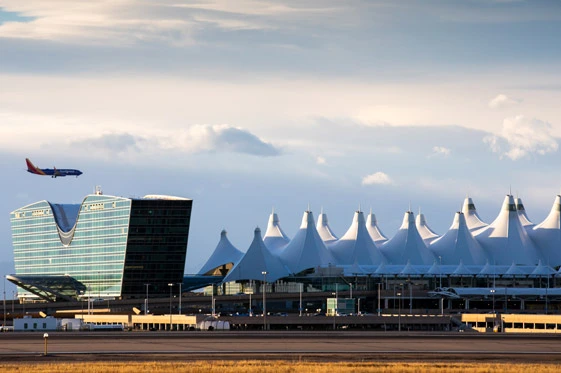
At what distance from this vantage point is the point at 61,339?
85688 mm

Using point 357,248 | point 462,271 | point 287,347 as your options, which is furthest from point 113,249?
point 287,347

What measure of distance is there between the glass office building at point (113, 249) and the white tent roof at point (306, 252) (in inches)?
812

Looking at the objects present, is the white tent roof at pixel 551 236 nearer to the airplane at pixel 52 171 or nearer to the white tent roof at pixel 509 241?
the white tent roof at pixel 509 241

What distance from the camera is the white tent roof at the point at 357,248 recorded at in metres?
189

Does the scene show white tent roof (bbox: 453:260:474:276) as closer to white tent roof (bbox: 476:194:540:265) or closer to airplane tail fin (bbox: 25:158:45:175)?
white tent roof (bbox: 476:194:540:265)

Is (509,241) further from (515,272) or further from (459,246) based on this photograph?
(515,272)

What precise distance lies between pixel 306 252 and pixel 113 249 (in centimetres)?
3092

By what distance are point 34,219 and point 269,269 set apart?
43143mm

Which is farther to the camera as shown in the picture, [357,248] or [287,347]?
[357,248]

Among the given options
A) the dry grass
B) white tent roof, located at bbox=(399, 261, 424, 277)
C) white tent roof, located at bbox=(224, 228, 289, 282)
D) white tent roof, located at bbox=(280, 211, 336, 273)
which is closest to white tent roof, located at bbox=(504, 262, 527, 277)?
white tent roof, located at bbox=(399, 261, 424, 277)

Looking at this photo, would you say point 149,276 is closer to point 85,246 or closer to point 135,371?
point 85,246

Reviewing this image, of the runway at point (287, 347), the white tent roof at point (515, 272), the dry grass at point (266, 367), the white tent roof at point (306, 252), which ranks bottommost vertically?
the dry grass at point (266, 367)

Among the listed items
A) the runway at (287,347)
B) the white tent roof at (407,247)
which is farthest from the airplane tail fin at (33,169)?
the runway at (287,347)

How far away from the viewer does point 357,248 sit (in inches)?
7554
